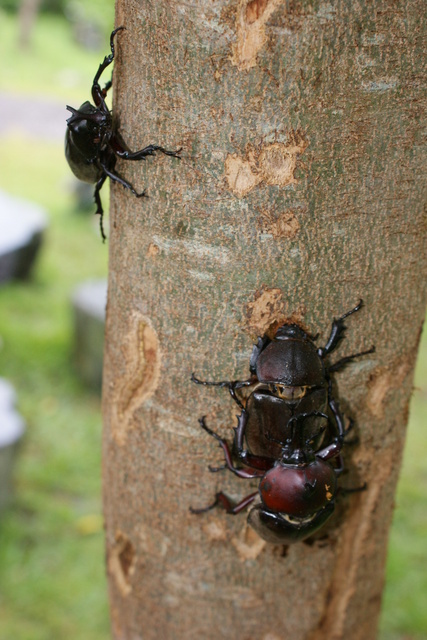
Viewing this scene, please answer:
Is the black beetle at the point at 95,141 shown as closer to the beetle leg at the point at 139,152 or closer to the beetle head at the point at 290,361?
the beetle leg at the point at 139,152

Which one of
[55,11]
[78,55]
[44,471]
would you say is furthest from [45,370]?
[55,11]

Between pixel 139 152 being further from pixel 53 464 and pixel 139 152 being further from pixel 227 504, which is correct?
pixel 53 464

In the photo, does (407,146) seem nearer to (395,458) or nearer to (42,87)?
(395,458)

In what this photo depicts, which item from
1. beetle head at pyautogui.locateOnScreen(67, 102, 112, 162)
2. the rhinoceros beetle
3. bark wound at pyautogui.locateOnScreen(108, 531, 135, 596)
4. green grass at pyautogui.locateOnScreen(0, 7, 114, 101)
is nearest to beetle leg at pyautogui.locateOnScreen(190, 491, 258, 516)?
the rhinoceros beetle

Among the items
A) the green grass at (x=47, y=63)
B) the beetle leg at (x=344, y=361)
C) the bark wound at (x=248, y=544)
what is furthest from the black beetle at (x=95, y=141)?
the green grass at (x=47, y=63)

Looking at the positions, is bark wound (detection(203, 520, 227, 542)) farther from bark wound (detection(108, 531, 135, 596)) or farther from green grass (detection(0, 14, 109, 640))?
green grass (detection(0, 14, 109, 640))

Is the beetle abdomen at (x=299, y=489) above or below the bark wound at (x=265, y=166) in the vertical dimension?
below

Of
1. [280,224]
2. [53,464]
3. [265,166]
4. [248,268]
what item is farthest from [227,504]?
[53,464]

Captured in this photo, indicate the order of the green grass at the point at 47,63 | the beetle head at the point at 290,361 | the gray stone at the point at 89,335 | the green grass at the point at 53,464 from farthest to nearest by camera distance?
1. the green grass at the point at 47,63
2. the gray stone at the point at 89,335
3. the green grass at the point at 53,464
4. the beetle head at the point at 290,361
